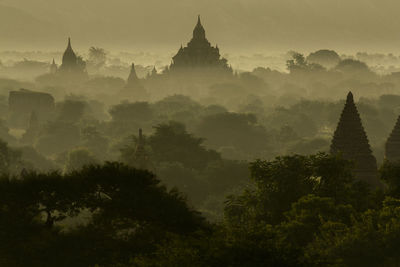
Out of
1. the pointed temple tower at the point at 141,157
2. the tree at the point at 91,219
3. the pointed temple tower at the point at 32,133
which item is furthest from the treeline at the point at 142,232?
the pointed temple tower at the point at 32,133

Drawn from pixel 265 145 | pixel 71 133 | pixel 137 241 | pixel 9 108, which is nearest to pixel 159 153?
pixel 265 145

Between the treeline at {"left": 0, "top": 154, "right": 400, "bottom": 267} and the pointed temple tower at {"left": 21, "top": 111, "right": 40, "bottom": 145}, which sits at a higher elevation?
the pointed temple tower at {"left": 21, "top": 111, "right": 40, "bottom": 145}

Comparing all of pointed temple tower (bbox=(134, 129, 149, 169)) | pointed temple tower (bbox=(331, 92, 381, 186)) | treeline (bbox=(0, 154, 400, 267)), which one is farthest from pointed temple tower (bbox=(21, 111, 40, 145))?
treeline (bbox=(0, 154, 400, 267))

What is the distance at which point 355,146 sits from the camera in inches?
2349

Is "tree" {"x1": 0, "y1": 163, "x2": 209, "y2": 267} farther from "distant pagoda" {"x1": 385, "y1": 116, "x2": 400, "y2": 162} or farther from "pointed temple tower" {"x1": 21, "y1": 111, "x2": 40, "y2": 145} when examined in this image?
"pointed temple tower" {"x1": 21, "y1": 111, "x2": 40, "y2": 145}

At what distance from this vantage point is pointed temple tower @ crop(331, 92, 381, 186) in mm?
Answer: 59094

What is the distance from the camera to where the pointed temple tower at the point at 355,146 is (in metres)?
59.1

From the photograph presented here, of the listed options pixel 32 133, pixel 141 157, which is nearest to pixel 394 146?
pixel 141 157

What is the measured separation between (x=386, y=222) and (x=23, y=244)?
15320mm

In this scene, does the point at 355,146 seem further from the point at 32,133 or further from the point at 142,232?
the point at 32,133

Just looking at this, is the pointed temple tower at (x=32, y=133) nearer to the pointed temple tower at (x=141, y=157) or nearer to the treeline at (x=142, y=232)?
the pointed temple tower at (x=141, y=157)

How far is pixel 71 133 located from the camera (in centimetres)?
12456

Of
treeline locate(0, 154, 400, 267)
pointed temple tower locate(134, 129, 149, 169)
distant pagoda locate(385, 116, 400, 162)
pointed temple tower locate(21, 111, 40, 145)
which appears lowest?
treeline locate(0, 154, 400, 267)

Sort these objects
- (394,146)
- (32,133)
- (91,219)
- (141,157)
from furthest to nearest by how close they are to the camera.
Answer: (32,133)
(394,146)
(141,157)
(91,219)
